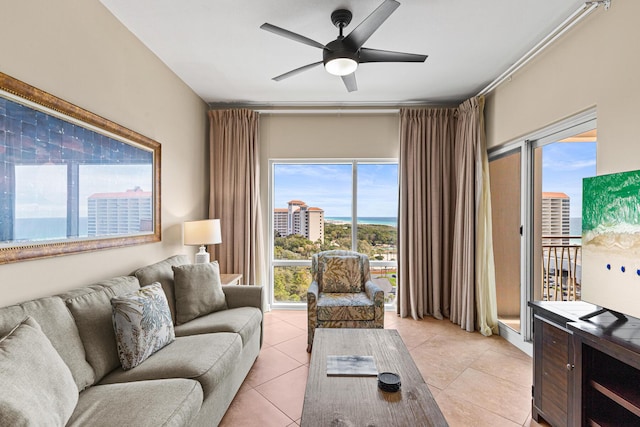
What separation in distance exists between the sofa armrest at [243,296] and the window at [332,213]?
143 cm

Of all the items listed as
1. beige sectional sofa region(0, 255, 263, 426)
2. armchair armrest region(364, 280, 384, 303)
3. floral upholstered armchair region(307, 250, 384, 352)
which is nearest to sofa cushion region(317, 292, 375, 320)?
floral upholstered armchair region(307, 250, 384, 352)

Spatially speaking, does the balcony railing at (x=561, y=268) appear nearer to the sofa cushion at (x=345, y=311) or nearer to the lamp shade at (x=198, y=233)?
the sofa cushion at (x=345, y=311)

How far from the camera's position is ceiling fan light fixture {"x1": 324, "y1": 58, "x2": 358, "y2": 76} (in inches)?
84.7

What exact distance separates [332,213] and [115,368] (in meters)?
2.95

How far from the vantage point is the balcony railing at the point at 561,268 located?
2773 mm

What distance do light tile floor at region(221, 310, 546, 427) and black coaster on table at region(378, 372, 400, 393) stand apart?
0.75m

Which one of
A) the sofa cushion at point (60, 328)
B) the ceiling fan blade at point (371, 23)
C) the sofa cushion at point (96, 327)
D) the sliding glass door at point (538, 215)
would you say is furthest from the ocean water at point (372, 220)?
the sofa cushion at point (60, 328)

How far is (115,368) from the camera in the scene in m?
1.74

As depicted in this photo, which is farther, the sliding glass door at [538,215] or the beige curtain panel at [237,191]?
the beige curtain panel at [237,191]

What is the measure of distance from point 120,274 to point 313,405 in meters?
1.81

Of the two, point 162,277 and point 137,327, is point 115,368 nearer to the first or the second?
point 137,327

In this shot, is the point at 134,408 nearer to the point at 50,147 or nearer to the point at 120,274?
the point at 120,274

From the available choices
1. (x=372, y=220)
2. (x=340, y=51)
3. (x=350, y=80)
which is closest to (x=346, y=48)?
(x=340, y=51)

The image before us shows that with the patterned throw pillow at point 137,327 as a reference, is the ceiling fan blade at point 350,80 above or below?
above
